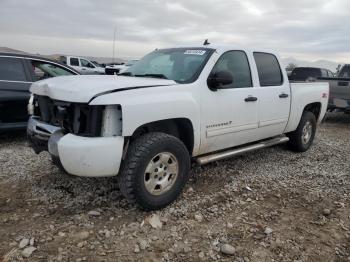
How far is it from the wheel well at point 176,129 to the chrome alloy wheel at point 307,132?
2975mm

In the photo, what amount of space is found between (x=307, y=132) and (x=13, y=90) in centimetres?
507

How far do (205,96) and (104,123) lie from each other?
133 cm

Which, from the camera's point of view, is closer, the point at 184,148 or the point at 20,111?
the point at 184,148

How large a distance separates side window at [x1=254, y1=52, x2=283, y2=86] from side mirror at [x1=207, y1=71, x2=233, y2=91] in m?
1.12

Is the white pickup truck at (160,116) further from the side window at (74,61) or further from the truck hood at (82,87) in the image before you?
the side window at (74,61)

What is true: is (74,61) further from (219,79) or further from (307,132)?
(219,79)

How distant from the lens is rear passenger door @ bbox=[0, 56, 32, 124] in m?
6.10

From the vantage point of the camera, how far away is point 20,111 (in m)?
6.23

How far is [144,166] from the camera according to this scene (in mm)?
3619

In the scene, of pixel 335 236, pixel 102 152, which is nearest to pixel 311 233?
pixel 335 236

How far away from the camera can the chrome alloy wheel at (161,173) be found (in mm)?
3783

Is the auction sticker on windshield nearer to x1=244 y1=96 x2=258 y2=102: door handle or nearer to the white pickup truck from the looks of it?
the white pickup truck

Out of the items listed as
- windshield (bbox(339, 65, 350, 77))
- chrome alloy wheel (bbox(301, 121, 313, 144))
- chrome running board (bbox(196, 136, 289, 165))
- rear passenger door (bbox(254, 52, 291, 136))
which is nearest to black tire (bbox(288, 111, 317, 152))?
chrome alloy wheel (bbox(301, 121, 313, 144))

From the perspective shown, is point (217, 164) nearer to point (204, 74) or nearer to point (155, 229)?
point (204, 74)
